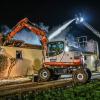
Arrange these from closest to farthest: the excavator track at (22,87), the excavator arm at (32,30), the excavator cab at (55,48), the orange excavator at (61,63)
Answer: the excavator track at (22,87) → the orange excavator at (61,63) → the excavator cab at (55,48) → the excavator arm at (32,30)

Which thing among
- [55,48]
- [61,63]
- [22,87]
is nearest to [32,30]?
[55,48]

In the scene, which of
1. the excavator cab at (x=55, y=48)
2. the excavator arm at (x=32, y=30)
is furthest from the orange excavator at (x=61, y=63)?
the excavator arm at (x=32, y=30)

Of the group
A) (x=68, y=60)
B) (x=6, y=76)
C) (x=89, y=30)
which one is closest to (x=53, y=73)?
(x=68, y=60)

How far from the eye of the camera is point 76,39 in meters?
46.1

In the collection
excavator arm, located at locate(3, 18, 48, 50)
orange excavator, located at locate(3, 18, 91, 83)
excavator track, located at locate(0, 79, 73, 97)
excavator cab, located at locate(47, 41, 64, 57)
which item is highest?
excavator arm, located at locate(3, 18, 48, 50)

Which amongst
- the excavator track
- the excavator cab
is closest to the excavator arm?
the excavator cab

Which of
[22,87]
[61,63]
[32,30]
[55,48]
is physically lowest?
[22,87]

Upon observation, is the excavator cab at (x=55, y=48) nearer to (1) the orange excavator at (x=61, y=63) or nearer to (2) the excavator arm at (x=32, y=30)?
(1) the orange excavator at (x=61, y=63)

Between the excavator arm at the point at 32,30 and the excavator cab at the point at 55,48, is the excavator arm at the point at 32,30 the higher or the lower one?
the higher one

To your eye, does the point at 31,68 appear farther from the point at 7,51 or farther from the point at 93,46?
the point at 93,46

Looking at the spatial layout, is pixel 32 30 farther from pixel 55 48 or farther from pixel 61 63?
pixel 61 63

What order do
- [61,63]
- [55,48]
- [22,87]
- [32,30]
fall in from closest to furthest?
1. [22,87]
2. [61,63]
3. [55,48]
4. [32,30]

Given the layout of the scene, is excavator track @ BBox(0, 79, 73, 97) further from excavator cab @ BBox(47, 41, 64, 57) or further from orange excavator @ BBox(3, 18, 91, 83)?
A: excavator cab @ BBox(47, 41, 64, 57)

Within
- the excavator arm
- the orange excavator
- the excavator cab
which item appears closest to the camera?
the orange excavator
